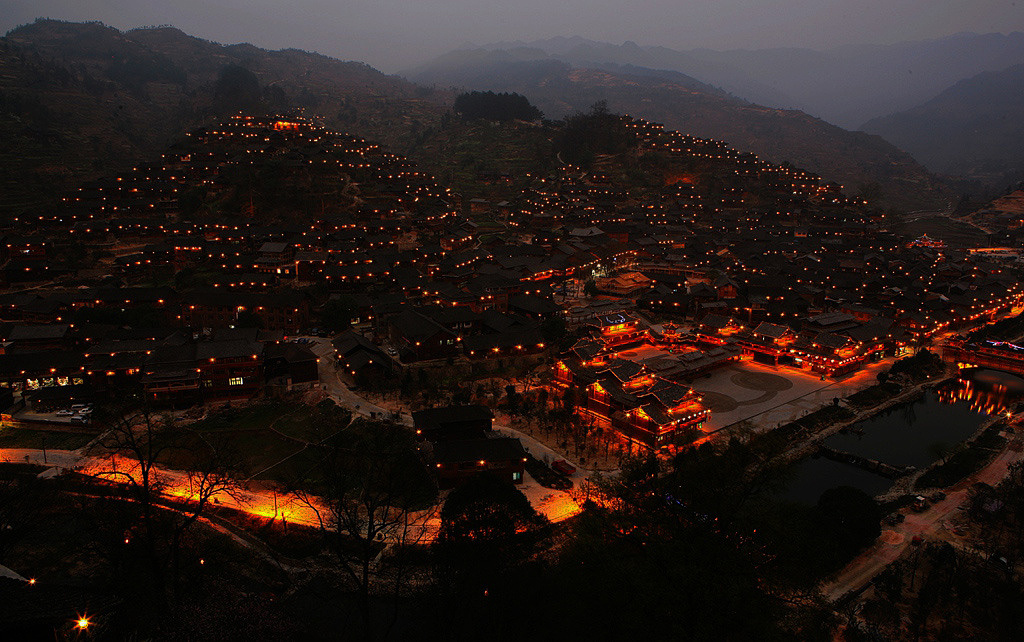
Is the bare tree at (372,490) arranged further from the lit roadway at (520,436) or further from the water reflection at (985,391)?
the water reflection at (985,391)

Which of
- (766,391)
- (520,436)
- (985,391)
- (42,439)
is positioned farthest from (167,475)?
(985,391)

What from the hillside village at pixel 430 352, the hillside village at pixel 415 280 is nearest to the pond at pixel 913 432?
the hillside village at pixel 430 352

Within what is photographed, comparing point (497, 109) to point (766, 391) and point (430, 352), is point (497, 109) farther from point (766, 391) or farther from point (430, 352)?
point (766, 391)

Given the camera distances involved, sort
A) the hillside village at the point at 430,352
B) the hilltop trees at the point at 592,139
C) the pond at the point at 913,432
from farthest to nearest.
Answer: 1. the hilltop trees at the point at 592,139
2. the pond at the point at 913,432
3. the hillside village at the point at 430,352

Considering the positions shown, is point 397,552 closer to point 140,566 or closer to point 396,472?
point 396,472

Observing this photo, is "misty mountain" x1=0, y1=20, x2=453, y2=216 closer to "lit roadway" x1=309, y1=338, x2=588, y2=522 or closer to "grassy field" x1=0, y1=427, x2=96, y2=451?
"grassy field" x1=0, y1=427, x2=96, y2=451

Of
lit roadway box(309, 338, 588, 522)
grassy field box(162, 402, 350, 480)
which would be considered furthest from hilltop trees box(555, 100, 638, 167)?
grassy field box(162, 402, 350, 480)

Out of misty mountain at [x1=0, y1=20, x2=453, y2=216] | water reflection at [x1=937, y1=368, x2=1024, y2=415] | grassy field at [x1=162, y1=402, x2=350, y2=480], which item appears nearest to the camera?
grassy field at [x1=162, y1=402, x2=350, y2=480]
